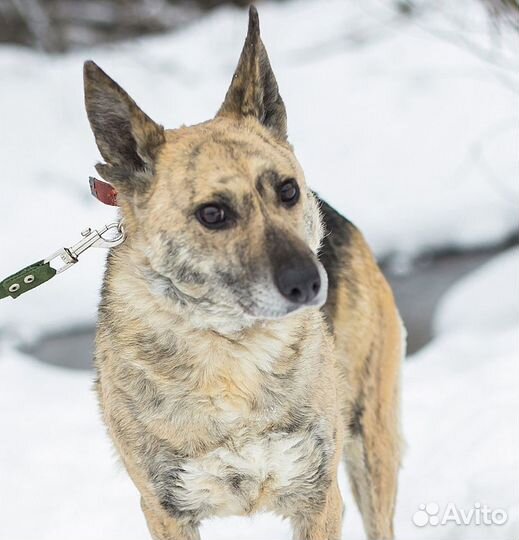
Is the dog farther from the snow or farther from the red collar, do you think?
the snow

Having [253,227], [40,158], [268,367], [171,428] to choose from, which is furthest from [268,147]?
[40,158]

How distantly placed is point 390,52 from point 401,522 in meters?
7.42

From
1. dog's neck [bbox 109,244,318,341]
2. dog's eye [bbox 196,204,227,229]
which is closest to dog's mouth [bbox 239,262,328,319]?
dog's neck [bbox 109,244,318,341]

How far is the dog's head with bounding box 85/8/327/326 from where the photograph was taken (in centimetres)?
301

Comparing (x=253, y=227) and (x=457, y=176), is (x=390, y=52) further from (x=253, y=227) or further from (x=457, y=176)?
(x=253, y=227)

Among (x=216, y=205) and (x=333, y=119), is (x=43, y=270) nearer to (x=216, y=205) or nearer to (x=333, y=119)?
(x=216, y=205)

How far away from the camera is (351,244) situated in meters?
4.20

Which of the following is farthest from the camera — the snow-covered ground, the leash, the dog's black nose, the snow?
the snow

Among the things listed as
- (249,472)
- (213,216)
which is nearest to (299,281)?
(213,216)

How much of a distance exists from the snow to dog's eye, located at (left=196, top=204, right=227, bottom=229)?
4746mm

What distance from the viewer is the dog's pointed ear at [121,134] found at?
3.20 metres

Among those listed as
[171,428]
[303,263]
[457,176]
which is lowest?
[171,428]

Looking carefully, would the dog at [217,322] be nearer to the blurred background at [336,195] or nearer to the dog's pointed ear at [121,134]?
the dog's pointed ear at [121,134]

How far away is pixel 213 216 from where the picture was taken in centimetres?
311
